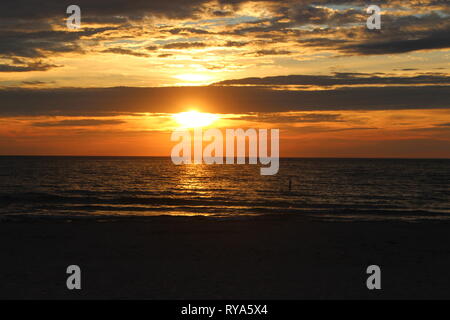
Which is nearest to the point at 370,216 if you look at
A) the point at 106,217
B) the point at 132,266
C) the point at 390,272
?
the point at 106,217

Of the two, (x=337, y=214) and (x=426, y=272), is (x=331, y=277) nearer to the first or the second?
(x=426, y=272)

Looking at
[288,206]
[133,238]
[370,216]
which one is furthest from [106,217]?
[370,216]

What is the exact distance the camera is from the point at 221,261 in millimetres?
15508

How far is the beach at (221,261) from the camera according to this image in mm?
11859

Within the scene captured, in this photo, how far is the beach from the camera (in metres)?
11.9

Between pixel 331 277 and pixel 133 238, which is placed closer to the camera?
pixel 331 277

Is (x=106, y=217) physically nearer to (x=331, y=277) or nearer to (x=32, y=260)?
(x=32, y=260)

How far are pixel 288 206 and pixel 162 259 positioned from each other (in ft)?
89.0

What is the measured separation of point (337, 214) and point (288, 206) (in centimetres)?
654

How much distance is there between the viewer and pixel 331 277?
529 inches
